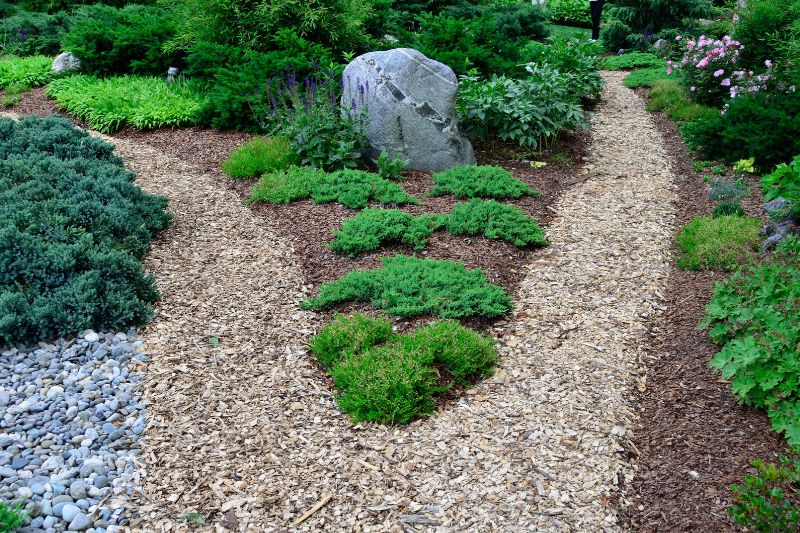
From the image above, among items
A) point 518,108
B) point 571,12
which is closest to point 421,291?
point 518,108

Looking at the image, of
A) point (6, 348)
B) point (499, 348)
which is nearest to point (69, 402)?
point (6, 348)

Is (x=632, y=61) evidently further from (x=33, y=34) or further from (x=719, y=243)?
(x=33, y=34)

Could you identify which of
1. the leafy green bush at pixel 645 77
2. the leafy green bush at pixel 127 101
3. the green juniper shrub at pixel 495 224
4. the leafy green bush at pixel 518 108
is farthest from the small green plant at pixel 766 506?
the leafy green bush at pixel 645 77

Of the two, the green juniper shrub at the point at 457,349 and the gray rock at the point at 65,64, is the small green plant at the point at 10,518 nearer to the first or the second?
the green juniper shrub at the point at 457,349

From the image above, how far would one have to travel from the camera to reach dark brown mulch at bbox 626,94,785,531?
3.06 m

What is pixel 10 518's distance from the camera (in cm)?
278

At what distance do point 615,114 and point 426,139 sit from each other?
454 cm

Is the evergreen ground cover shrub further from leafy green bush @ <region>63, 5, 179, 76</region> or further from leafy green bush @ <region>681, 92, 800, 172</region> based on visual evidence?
leafy green bush @ <region>63, 5, 179, 76</region>

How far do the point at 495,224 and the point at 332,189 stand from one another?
68.6 inches

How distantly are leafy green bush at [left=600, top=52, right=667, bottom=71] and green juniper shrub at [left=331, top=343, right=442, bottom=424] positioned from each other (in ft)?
40.3

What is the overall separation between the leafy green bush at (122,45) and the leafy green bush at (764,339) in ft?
30.7

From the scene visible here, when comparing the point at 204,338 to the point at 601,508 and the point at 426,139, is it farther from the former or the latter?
the point at 426,139

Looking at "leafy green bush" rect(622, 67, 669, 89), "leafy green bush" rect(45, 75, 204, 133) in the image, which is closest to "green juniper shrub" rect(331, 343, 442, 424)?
"leafy green bush" rect(45, 75, 204, 133)

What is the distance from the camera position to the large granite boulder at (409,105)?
23.6 feet
